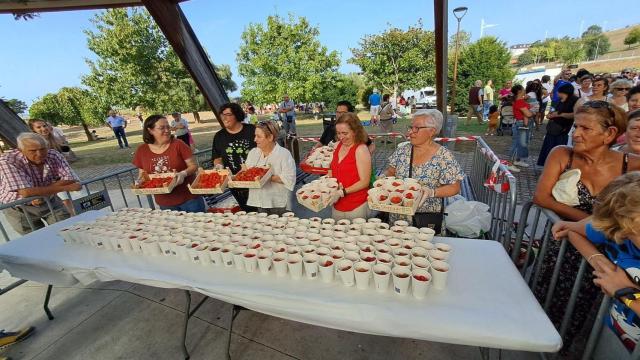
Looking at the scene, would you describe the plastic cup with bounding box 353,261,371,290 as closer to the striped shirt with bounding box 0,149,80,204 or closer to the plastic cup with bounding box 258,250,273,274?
the plastic cup with bounding box 258,250,273,274

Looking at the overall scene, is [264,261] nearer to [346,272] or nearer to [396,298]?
[346,272]

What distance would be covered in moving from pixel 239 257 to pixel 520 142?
7666 mm

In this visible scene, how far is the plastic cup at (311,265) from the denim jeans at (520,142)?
24.0 feet

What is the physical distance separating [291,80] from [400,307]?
82.9ft

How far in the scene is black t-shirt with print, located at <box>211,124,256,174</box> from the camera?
382cm

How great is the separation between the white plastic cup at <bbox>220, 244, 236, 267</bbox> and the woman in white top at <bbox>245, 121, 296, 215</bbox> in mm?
1364

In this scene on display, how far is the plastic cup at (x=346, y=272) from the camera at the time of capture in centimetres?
167

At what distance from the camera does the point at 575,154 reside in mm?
2193

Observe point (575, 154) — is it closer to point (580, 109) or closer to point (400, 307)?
point (580, 109)

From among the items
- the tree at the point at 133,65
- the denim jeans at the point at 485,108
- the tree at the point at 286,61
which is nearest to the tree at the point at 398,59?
the tree at the point at 286,61

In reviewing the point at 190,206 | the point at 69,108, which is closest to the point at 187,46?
the point at 190,206

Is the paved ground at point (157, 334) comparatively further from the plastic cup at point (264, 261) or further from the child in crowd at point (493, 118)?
the child in crowd at point (493, 118)

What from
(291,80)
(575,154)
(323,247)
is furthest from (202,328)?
(291,80)

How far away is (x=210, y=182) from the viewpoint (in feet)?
10.6
